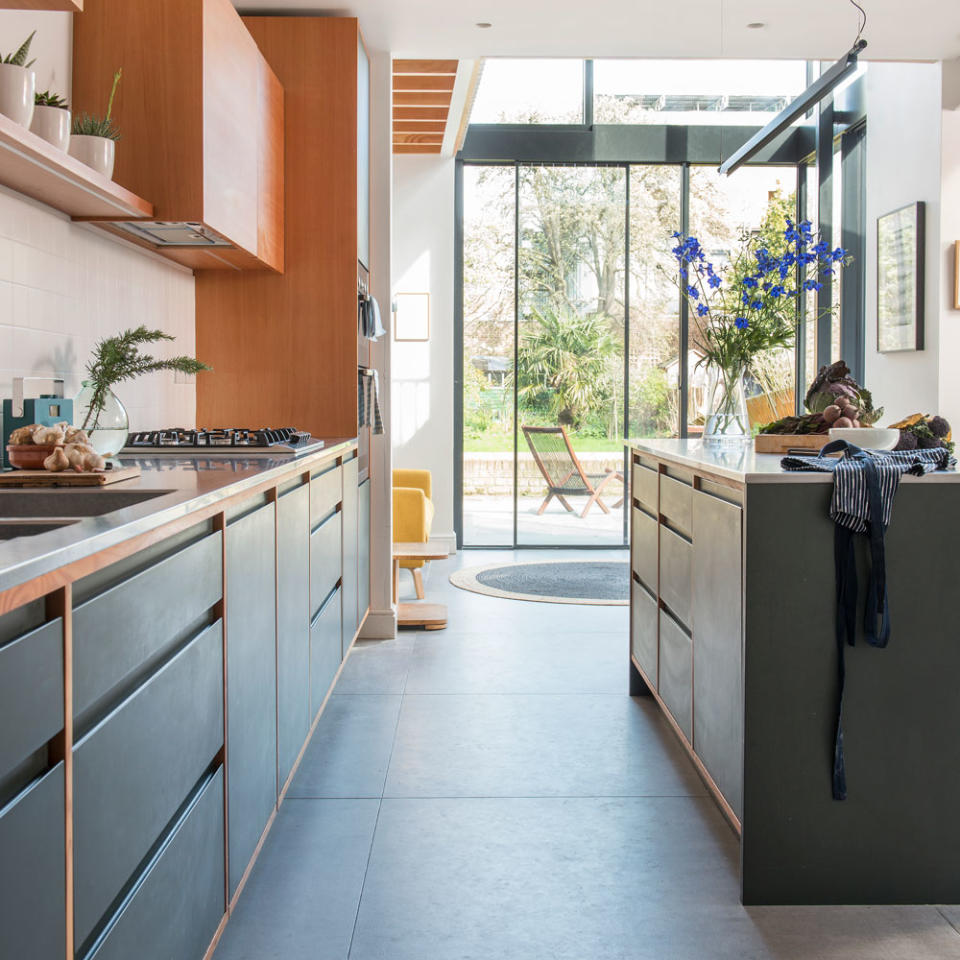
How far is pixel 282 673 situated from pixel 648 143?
606 centimetres

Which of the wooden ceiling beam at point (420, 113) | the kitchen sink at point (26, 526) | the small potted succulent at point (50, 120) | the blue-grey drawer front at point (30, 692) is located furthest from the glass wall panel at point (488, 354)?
the blue-grey drawer front at point (30, 692)

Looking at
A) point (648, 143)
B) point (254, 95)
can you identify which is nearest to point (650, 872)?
point (254, 95)

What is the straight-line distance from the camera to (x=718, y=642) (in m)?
2.36

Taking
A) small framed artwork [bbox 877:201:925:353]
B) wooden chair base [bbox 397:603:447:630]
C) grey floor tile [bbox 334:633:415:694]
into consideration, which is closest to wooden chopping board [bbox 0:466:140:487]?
grey floor tile [bbox 334:633:415:694]

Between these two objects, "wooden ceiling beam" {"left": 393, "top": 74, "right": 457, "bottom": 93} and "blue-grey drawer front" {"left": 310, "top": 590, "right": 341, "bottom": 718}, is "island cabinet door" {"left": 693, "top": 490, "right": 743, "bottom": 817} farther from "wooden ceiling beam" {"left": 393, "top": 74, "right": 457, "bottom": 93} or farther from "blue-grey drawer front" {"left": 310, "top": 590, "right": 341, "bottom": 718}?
"wooden ceiling beam" {"left": 393, "top": 74, "right": 457, "bottom": 93}

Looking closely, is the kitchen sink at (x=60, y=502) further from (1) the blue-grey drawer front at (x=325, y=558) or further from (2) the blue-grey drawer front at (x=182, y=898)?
(1) the blue-grey drawer front at (x=325, y=558)

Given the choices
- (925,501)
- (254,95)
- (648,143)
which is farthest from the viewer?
(648,143)

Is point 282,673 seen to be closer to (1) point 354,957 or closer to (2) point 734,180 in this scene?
(1) point 354,957

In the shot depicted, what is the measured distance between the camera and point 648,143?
7395 mm

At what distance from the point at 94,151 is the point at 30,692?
1.98 meters

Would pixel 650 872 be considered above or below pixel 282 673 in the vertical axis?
below

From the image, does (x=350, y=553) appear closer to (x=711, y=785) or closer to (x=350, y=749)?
(x=350, y=749)

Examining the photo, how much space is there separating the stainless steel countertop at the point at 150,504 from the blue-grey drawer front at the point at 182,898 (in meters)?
0.46

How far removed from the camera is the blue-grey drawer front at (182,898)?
4.13ft
